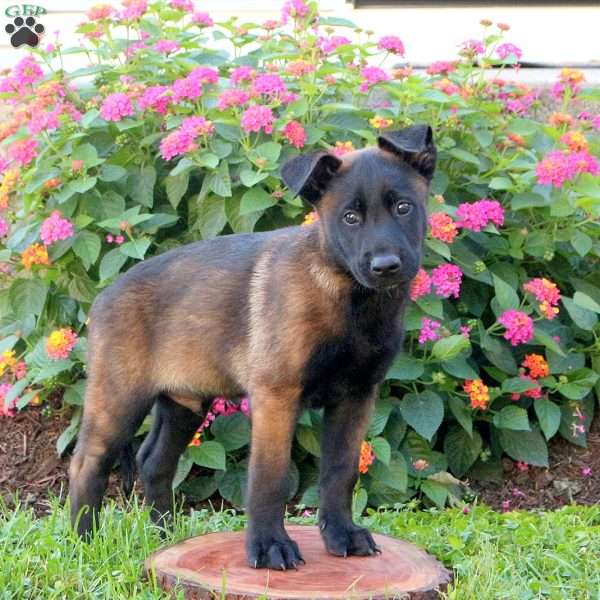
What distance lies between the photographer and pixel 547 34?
7.91 m

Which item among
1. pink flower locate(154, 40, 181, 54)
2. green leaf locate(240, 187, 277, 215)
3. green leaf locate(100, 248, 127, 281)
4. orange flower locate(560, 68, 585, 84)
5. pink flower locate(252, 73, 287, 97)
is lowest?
green leaf locate(100, 248, 127, 281)

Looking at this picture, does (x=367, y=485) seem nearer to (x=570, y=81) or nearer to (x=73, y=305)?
(x=73, y=305)

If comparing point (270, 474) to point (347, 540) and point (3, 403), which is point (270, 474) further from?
point (3, 403)

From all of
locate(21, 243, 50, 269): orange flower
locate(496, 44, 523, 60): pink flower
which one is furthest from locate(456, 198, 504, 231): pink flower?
locate(21, 243, 50, 269): orange flower

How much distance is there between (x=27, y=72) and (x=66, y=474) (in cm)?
199

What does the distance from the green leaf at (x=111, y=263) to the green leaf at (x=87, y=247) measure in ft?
0.17

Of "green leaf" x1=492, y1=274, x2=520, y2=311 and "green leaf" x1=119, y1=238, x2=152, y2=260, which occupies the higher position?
"green leaf" x1=119, y1=238, x2=152, y2=260

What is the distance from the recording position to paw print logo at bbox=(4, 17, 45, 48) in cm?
788

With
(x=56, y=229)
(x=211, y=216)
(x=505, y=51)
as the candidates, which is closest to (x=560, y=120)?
(x=505, y=51)

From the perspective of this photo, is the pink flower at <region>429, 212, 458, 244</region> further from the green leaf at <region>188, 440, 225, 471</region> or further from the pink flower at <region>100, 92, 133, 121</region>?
the pink flower at <region>100, 92, 133, 121</region>

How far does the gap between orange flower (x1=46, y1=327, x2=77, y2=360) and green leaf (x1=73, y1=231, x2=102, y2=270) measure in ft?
1.09

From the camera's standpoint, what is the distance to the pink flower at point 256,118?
5262 mm

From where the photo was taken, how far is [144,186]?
568 centimetres

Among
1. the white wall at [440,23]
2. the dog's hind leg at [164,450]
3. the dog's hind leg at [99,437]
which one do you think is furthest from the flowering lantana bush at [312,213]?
the white wall at [440,23]
